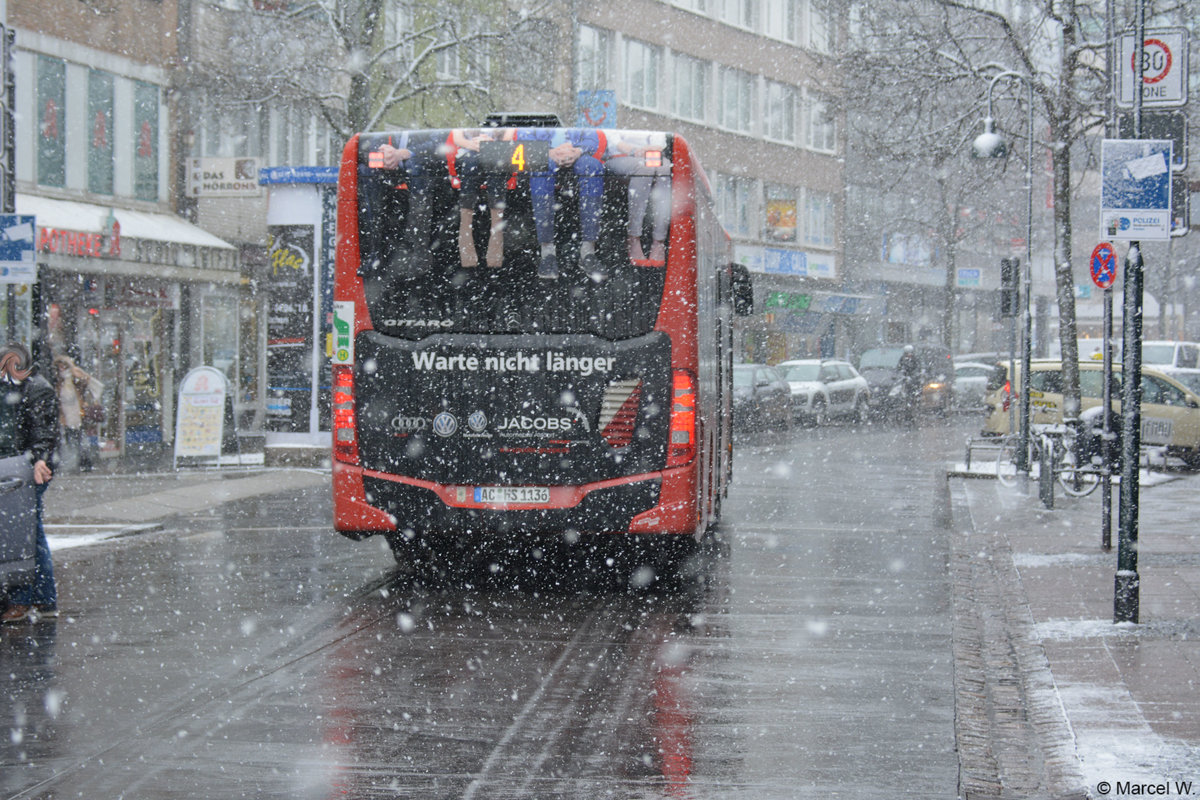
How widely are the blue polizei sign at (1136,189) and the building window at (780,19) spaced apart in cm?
4728


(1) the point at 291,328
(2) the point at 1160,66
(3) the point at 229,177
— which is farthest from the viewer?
(3) the point at 229,177

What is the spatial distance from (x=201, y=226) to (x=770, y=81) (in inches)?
1168

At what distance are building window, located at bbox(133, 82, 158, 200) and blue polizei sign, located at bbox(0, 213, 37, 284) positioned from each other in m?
→ 16.4

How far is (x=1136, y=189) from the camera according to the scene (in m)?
9.29

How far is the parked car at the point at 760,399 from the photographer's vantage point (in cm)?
3316

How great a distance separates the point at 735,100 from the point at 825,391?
59.5ft

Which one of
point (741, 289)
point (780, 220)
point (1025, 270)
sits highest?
point (780, 220)

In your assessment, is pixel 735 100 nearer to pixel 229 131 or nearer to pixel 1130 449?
pixel 229 131

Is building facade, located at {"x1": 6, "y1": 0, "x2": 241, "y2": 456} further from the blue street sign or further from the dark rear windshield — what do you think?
the blue street sign

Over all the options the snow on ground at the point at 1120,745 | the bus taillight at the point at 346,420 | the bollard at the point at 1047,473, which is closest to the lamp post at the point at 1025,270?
the bollard at the point at 1047,473

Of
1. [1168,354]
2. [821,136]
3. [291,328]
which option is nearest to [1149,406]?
[1168,354]

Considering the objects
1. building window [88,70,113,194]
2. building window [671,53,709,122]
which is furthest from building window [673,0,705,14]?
building window [88,70,113,194]

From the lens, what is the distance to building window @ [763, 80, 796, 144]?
55625 millimetres

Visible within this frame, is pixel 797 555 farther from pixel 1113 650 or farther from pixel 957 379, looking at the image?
pixel 957 379
